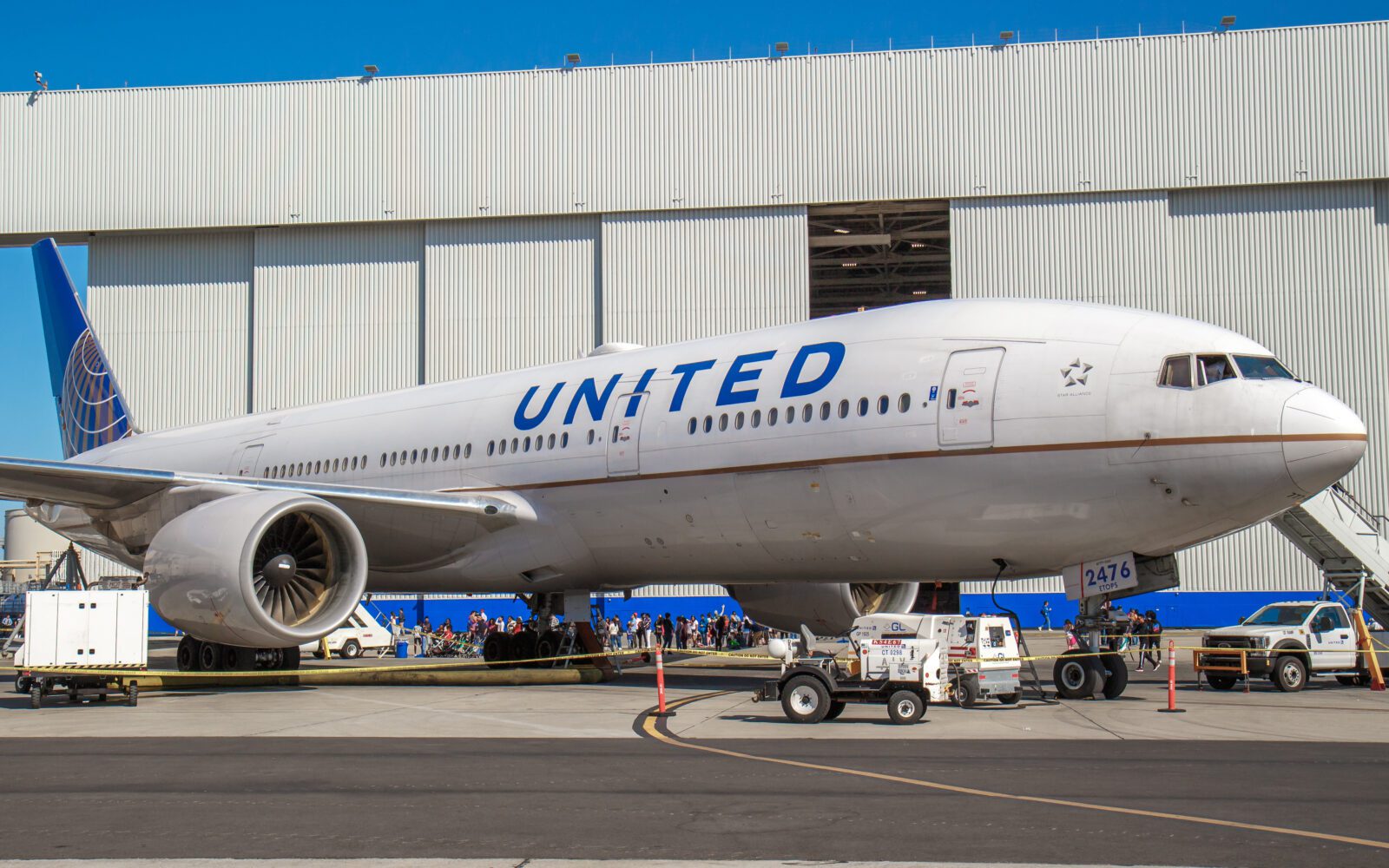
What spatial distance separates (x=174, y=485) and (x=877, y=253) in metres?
→ 28.6

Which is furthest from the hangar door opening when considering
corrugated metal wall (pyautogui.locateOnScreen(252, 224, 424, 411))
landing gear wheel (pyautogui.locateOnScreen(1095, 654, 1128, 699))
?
landing gear wheel (pyautogui.locateOnScreen(1095, 654, 1128, 699))

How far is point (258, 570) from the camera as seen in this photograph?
1662 centimetres

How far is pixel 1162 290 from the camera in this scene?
35.2 metres

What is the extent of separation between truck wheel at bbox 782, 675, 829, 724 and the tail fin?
60.5 ft

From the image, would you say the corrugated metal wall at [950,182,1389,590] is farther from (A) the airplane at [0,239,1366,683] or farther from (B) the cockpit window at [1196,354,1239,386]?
(B) the cockpit window at [1196,354,1239,386]

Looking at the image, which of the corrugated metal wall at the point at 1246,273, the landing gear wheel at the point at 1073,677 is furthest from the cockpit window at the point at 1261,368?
the corrugated metal wall at the point at 1246,273

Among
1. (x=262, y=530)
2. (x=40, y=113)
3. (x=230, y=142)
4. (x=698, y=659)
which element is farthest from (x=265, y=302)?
(x=262, y=530)

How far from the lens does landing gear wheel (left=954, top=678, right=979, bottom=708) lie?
13562mm

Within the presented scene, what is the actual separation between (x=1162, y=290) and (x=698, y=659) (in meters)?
17.2

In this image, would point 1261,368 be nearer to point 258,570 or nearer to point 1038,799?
point 1038,799

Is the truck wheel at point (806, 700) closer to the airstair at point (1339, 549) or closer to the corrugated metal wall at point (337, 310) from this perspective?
the airstair at point (1339, 549)

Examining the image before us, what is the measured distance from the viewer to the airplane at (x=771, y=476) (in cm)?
1302

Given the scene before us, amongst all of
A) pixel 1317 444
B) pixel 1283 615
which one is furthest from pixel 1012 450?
pixel 1283 615

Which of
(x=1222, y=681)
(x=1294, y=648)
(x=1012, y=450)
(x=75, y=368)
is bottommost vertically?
(x=1222, y=681)
